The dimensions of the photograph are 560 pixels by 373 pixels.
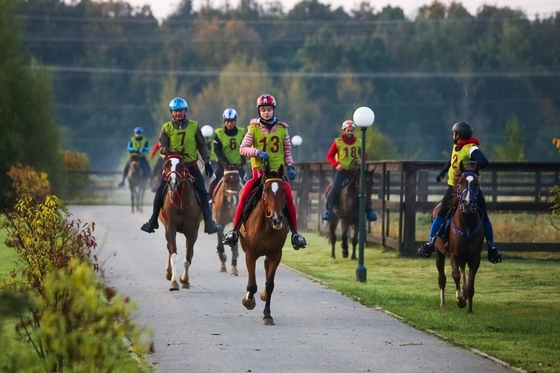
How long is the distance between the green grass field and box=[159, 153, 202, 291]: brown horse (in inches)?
85.4

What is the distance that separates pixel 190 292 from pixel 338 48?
78.6 metres

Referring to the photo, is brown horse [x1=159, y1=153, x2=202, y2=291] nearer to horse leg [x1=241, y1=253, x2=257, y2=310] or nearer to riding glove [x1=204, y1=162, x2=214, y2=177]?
riding glove [x1=204, y1=162, x2=214, y2=177]

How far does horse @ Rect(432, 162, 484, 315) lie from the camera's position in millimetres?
14195

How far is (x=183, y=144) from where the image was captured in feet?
56.7

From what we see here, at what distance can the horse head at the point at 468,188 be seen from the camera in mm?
14141

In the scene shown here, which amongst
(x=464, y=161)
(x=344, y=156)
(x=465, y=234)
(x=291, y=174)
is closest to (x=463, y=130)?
(x=464, y=161)

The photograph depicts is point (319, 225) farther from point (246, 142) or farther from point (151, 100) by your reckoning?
point (151, 100)

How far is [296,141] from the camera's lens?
45.4 meters

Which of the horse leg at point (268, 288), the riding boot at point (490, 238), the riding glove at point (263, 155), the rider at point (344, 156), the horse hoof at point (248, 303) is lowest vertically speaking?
the horse hoof at point (248, 303)

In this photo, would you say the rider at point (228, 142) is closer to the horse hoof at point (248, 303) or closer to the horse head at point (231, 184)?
the horse head at point (231, 184)

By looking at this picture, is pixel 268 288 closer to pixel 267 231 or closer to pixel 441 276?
pixel 267 231

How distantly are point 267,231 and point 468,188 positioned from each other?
8.46 feet

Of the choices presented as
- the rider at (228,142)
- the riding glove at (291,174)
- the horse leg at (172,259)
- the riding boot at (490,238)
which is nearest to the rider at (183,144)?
the horse leg at (172,259)

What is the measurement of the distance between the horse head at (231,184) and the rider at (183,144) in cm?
200
